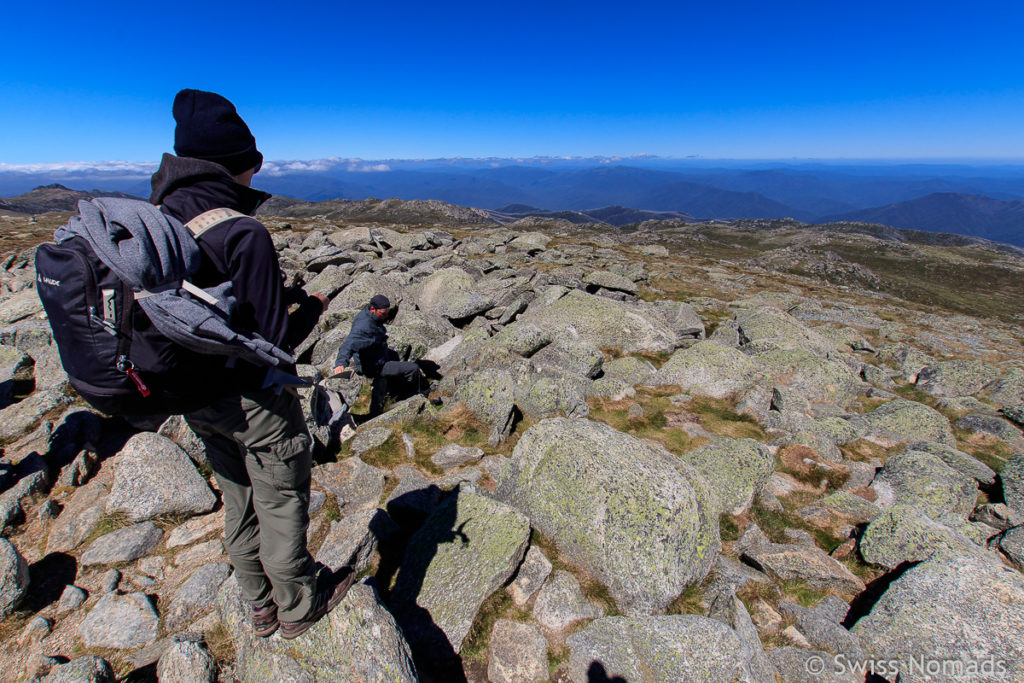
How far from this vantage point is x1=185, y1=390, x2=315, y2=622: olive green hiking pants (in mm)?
4352

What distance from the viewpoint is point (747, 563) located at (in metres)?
8.01

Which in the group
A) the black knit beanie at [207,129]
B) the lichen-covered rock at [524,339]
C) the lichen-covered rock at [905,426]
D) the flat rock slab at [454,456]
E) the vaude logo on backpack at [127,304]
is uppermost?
the black knit beanie at [207,129]

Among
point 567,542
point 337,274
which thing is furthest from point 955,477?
point 337,274

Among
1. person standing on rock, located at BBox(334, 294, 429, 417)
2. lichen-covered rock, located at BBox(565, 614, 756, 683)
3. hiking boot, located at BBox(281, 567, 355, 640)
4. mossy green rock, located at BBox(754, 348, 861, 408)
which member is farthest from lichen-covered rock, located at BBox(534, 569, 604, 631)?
mossy green rock, located at BBox(754, 348, 861, 408)

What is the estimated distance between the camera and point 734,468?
979 centimetres

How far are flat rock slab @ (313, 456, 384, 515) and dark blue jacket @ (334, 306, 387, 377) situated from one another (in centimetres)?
348

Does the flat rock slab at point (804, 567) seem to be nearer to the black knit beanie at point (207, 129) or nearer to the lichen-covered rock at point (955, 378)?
the black knit beanie at point (207, 129)

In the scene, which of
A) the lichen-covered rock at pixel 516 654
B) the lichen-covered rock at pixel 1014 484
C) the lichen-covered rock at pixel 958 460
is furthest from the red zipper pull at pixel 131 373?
the lichen-covered rock at pixel 958 460

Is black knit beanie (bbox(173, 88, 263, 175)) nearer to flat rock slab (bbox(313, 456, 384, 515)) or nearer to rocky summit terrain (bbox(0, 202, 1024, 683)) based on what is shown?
rocky summit terrain (bbox(0, 202, 1024, 683))

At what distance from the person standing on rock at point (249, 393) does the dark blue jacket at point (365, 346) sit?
7.43m

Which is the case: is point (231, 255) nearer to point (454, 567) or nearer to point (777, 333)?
point (454, 567)

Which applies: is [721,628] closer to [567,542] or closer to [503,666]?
[567,542]

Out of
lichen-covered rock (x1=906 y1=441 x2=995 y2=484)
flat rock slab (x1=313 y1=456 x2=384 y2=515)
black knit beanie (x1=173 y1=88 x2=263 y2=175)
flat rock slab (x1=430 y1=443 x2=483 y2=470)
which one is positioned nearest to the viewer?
black knit beanie (x1=173 y1=88 x2=263 y2=175)

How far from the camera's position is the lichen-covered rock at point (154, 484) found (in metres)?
8.01
